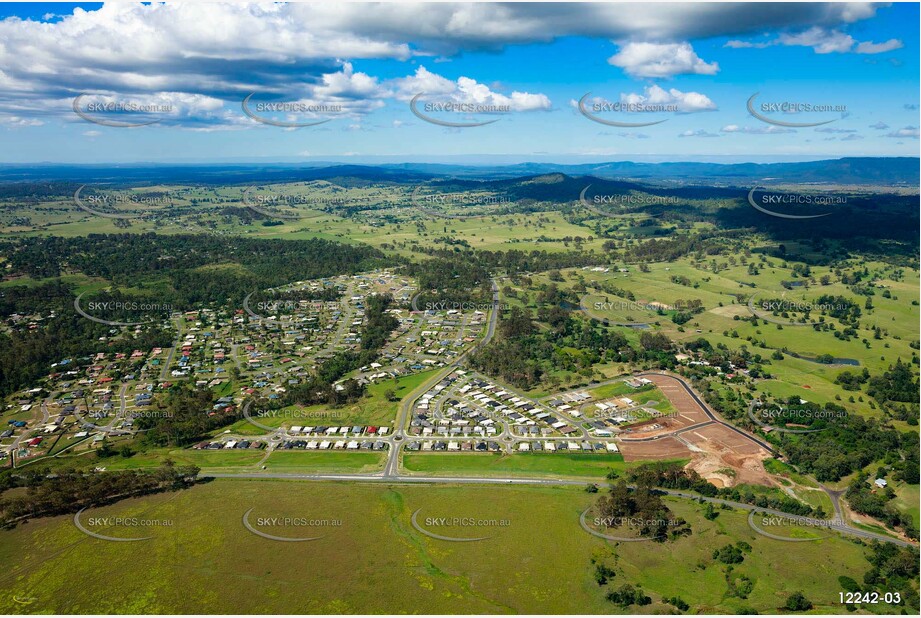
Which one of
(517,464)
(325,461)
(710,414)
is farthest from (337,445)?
(710,414)

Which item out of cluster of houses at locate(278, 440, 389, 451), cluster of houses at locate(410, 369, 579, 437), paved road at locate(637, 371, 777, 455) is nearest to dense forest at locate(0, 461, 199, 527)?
cluster of houses at locate(278, 440, 389, 451)

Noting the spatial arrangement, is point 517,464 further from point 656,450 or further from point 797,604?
point 797,604

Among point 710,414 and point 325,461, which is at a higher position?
point 710,414

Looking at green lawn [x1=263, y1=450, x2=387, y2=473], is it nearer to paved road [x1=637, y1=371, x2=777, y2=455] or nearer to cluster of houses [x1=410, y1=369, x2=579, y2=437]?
cluster of houses [x1=410, y1=369, x2=579, y2=437]

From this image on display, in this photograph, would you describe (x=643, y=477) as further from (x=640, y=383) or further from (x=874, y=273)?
(x=874, y=273)

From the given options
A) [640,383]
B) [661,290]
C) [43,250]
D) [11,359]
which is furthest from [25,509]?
[43,250]

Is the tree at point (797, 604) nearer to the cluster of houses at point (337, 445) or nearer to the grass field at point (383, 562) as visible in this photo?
the grass field at point (383, 562)

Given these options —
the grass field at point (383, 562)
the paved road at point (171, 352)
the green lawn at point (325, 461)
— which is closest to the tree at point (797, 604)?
the grass field at point (383, 562)

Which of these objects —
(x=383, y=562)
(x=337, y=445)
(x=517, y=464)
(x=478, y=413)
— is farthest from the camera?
(x=478, y=413)

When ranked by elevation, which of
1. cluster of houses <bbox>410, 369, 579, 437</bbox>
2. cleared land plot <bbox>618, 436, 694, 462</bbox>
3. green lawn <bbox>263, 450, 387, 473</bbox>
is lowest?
green lawn <bbox>263, 450, 387, 473</bbox>
